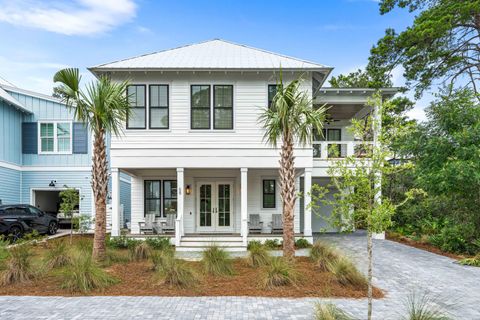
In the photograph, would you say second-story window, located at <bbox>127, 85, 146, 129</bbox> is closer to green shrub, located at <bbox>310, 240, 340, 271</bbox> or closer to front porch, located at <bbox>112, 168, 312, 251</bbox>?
front porch, located at <bbox>112, 168, 312, 251</bbox>

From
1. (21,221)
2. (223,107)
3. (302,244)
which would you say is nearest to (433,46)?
(223,107)

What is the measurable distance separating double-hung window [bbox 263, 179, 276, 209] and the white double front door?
154cm

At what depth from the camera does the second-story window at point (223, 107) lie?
13.0m

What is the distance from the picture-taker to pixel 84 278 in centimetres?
715

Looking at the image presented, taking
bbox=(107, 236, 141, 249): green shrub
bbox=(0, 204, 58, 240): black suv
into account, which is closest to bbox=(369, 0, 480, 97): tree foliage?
bbox=(107, 236, 141, 249): green shrub

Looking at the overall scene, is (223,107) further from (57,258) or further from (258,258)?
(57,258)

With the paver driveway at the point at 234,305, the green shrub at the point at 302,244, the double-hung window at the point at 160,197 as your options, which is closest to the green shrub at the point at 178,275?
the paver driveway at the point at 234,305

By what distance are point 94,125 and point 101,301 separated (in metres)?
5.12

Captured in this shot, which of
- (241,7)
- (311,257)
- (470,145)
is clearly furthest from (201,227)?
(241,7)

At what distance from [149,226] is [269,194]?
17.8 ft

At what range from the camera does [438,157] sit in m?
11.1

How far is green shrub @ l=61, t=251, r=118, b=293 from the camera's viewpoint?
23.3ft

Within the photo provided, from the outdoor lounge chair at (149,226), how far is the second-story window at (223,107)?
4884mm

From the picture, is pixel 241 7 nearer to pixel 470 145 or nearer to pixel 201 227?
pixel 201 227
